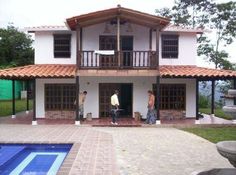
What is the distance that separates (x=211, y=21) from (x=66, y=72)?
1647cm

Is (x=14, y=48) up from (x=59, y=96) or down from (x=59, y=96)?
up

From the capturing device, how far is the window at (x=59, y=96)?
764 inches

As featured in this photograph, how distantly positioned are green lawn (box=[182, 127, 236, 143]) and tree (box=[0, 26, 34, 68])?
2785 centimetres

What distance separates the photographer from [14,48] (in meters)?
40.5

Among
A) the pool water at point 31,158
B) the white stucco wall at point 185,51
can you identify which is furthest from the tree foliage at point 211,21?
the pool water at point 31,158

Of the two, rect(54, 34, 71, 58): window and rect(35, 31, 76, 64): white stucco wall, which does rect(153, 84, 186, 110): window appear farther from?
rect(35, 31, 76, 64): white stucco wall

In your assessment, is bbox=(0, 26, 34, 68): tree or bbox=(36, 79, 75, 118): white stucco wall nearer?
bbox=(36, 79, 75, 118): white stucco wall

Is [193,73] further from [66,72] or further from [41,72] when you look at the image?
[41,72]

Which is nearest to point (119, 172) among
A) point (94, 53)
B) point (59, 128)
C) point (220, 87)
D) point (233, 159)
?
point (233, 159)

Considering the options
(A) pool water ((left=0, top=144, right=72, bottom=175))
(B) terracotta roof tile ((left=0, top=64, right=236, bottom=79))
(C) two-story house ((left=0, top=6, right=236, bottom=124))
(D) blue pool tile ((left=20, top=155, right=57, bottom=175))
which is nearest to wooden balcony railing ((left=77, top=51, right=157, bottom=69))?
(C) two-story house ((left=0, top=6, right=236, bottom=124))

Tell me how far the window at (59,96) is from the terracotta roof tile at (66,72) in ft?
3.45

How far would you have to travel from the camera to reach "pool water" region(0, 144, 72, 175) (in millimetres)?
9320

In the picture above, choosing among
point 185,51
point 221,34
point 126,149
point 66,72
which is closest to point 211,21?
point 221,34

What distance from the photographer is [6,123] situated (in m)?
17.3
